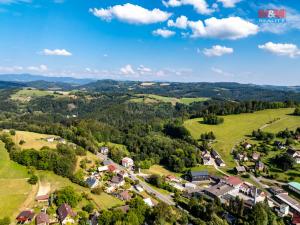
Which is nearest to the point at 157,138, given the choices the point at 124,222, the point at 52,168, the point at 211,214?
the point at 52,168

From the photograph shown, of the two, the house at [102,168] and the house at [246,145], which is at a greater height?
the house at [246,145]

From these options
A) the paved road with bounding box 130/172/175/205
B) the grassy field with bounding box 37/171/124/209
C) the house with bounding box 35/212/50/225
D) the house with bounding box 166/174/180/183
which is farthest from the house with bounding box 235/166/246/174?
the house with bounding box 35/212/50/225

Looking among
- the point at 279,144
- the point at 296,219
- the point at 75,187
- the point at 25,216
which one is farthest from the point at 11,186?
the point at 279,144

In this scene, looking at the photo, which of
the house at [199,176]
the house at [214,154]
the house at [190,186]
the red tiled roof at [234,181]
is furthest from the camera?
the house at [214,154]

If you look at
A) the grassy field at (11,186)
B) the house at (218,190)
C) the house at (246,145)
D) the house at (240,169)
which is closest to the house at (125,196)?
the grassy field at (11,186)

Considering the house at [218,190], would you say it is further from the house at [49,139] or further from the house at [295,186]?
the house at [49,139]

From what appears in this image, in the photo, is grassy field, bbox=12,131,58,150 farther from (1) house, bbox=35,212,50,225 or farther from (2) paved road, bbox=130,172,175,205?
(1) house, bbox=35,212,50,225
